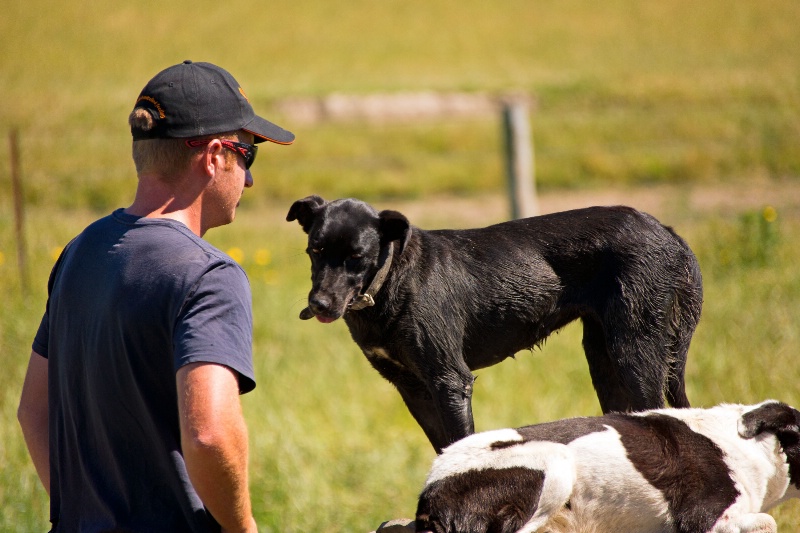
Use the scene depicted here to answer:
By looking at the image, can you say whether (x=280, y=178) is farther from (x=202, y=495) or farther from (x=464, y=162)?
(x=202, y=495)

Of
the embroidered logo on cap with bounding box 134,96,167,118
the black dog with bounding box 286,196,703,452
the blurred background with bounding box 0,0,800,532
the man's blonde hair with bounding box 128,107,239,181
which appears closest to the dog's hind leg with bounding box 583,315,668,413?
A: the black dog with bounding box 286,196,703,452

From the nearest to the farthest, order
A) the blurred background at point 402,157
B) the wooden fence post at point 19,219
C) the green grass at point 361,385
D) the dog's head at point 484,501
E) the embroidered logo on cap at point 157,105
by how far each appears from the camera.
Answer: the embroidered logo on cap at point 157,105, the dog's head at point 484,501, the green grass at point 361,385, the blurred background at point 402,157, the wooden fence post at point 19,219

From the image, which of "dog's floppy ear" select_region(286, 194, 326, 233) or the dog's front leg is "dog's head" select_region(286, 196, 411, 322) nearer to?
"dog's floppy ear" select_region(286, 194, 326, 233)

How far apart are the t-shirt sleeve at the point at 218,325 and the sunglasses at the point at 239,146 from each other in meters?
0.34

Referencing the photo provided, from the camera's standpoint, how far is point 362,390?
6.56 meters

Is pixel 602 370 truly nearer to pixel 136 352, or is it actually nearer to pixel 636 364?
pixel 636 364

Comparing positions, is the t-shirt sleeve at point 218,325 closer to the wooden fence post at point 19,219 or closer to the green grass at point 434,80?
the wooden fence post at point 19,219

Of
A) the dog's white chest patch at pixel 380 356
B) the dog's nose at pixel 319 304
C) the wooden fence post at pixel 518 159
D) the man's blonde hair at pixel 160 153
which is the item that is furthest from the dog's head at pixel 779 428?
the wooden fence post at pixel 518 159

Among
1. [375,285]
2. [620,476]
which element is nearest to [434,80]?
[375,285]

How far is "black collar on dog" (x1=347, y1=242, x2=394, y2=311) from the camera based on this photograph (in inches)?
111

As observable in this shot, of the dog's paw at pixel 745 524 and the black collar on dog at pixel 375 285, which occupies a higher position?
the black collar on dog at pixel 375 285

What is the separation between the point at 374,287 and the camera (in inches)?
113

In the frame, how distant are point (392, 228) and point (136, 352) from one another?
1.02 meters

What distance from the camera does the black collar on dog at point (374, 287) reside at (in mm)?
2814
